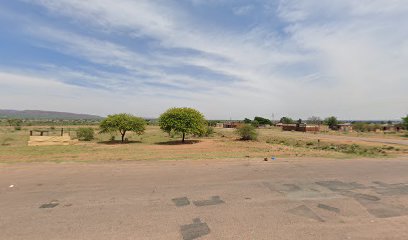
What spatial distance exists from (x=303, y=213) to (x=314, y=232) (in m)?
1.25

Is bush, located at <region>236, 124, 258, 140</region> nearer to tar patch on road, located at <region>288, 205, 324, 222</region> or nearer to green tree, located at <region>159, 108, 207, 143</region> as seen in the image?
green tree, located at <region>159, 108, 207, 143</region>

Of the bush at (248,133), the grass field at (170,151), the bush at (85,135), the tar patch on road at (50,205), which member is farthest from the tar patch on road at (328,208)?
the bush at (85,135)

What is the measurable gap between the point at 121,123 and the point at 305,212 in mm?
32549

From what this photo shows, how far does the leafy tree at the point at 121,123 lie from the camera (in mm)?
37000

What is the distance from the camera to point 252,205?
8133 millimetres

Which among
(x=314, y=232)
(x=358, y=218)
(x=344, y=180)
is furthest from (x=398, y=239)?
(x=344, y=180)

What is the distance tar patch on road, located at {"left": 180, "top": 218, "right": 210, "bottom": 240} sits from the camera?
6.01 m

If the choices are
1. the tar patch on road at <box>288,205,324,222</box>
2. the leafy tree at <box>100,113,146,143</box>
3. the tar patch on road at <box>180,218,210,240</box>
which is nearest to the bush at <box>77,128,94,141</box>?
the leafy tree at <box>100,113,146,143</box>

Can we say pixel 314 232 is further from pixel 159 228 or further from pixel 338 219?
pixel 159 228

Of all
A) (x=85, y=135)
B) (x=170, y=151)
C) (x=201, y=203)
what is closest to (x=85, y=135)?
(x=85, y=135)

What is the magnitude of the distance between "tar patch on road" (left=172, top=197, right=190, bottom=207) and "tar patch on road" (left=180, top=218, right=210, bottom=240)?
1.44 meters

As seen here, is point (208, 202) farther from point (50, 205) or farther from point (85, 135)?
point (85, 135)

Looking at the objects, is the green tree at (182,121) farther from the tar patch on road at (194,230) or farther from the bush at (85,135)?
the tar patch on road at (194,230)

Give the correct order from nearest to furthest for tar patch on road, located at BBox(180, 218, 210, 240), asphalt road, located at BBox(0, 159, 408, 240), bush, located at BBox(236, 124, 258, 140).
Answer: tar patch on road, located at BBox(180, 218, 210, 240), asphalt road, located at BBox(0, 159, 408, 240), bush, located at BBox(236, 124, 258, 140)
